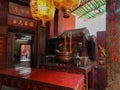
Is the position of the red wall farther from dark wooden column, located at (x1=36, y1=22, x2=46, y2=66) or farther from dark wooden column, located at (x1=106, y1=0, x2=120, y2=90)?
dark wooden column, located at (x1=106, y1=0, x2=120, y2=90)

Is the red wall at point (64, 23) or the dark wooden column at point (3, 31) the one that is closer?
the dark wooden column at point (3, 31)

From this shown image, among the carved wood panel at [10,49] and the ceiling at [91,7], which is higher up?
the ceiling at [91,7]

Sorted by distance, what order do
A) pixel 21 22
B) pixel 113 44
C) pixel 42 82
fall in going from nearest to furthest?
pixel 42 82 → pixel 113 44 → pixel 21 22

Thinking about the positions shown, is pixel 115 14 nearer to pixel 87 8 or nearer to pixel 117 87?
pixel 117 87

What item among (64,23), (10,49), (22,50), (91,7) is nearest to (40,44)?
(22,50)

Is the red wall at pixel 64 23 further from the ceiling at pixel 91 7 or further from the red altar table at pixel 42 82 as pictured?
the red altar table at pixel 42 82

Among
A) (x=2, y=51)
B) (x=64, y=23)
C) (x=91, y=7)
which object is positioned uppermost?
(x=91, y=7)

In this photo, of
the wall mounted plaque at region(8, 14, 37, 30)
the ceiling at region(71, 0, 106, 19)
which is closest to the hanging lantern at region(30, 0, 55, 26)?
the wall mounted plaque at region(8, 14, 37, 30)

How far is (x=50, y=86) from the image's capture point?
5.80 feet

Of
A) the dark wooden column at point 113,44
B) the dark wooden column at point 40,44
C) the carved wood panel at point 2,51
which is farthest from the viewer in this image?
the dark wooden column at point 40,44

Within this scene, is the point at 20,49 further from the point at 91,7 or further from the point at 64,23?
the point at 91,7

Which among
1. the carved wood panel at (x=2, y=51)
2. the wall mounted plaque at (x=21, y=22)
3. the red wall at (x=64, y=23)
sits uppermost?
the red wall at (x=64, y=23)

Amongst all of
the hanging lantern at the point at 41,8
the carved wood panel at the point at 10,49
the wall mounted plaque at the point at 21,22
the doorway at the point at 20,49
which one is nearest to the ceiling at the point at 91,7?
the wall mounted plaque at the point at 21,22

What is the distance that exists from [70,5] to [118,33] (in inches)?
56.3
